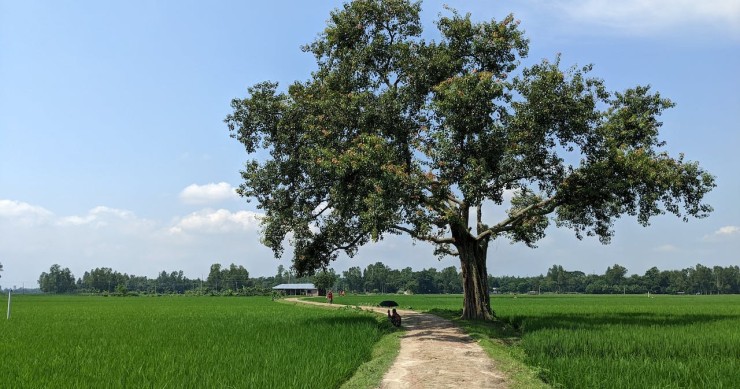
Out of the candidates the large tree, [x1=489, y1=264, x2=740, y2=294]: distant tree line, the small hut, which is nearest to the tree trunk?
the large tree

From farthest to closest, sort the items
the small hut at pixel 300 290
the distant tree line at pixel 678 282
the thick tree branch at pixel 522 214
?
the distant tree line at pixel 678 282 → the small hut at pixel 300 290 → the thick tree branch at pixel 522 214

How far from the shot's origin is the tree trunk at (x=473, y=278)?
2780cm

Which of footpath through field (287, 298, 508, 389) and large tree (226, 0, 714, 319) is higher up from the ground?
large tree (226, 0, 714, 319)

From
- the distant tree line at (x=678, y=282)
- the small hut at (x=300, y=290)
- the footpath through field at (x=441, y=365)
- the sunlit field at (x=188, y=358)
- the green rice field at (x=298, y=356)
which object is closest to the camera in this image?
the sunlit field at (x=188, y=358)

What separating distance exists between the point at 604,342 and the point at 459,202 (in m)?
12.7

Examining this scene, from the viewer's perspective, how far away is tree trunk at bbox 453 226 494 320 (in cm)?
2780

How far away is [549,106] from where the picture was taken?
878 inches

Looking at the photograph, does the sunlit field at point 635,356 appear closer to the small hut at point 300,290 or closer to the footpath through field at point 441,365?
the footpath through field at point 441,365

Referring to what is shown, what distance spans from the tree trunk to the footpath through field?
7341 mm

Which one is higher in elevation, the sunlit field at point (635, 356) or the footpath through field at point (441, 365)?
the sunlit field at point (635, 356)

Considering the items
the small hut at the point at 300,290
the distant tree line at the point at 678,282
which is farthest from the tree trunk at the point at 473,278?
the distant tree line at the point at 678,282

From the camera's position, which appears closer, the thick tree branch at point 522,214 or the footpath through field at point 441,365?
Answer: the footpath through field at point 441,365

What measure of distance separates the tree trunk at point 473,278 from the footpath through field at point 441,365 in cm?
734

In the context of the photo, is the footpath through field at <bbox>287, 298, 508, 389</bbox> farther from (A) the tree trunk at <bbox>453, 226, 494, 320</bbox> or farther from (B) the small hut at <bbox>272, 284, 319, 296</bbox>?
(B) the small hut at <bbox>272, 284, 319, 296</bbox>
